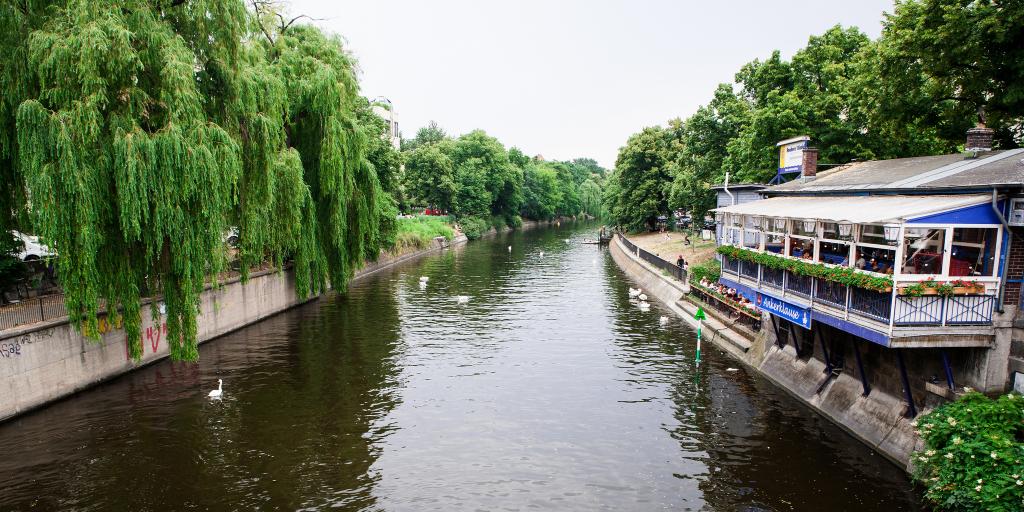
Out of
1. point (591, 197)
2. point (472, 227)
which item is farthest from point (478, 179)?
point (591, 197)

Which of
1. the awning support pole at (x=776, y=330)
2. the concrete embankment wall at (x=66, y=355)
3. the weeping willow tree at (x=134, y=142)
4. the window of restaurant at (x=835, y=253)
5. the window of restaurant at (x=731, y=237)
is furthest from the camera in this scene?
the window of restaurant at (x=731, y=237)

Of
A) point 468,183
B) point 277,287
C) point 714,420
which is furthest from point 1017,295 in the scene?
point 468,183

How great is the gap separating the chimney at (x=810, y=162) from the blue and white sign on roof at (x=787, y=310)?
6582 millimetres

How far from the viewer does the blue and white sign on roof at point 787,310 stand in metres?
15.5

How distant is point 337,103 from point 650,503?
23.4m

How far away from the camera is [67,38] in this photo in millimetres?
15211

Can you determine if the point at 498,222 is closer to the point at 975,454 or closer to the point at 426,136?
the point at 426,136

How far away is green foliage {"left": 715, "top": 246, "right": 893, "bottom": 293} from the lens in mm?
12617

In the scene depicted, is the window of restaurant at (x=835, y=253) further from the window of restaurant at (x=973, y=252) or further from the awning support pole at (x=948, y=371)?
the awning support pole at (x=948, y=371)

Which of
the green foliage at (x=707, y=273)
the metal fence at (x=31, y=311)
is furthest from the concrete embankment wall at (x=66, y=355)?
the green foliage at (x=707, y=273)

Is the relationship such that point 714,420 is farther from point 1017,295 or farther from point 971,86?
point 971,86

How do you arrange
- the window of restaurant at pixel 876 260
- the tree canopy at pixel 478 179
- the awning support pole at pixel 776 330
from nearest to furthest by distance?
the window of restaurant at pixel 876 260 → the awning support pole at pixel 776 330 → the tree canopy at pixel 478 179

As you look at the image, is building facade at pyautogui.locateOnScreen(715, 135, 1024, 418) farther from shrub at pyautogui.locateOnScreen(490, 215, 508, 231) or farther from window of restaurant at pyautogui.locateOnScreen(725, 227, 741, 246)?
shrub at pyautogui.locateOnScreen(490, 215, 508, 231)

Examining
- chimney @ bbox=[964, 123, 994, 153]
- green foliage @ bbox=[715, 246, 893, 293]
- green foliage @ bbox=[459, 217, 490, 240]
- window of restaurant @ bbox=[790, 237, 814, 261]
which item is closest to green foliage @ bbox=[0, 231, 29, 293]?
green foliage @ bbox=[715, 246, 893, 293]
